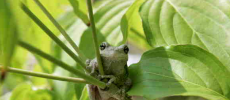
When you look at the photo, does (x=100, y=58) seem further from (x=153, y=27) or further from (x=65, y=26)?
(x=65, y=26)

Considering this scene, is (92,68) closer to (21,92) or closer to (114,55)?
(114,55)

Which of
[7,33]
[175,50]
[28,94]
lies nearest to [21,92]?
A: [28,94]

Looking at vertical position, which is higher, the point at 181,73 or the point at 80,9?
the point at 80,9

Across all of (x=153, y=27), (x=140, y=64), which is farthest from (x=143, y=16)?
(x=140, y=64)

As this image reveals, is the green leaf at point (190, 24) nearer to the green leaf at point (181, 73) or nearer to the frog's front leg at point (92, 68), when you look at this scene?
the green leaf at point (181, 73)

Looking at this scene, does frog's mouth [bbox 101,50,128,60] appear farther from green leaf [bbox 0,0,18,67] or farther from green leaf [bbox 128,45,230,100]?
green leaf [bbox 0,0,18,67]

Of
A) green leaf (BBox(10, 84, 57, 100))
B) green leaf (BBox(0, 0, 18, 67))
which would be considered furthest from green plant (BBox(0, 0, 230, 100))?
green leaf (BBox(10, 84, 57, 100))
